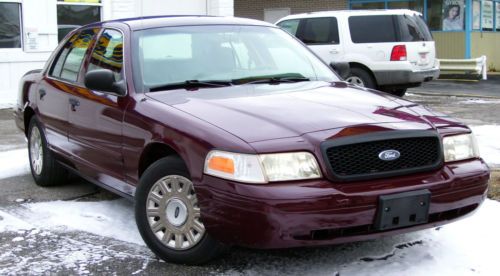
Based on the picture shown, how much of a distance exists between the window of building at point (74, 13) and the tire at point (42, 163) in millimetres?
7350

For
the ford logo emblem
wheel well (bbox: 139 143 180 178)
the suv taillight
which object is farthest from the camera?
the suv taillight

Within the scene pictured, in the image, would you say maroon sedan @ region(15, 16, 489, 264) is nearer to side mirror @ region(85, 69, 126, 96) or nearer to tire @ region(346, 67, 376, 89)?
side mirror @ region(85, 69, 126, 96)

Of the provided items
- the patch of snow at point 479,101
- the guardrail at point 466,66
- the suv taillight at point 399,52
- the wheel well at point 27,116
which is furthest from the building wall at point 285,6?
the wheel well at point 27,116

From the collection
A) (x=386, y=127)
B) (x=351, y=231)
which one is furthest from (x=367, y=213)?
(x=386, y=127)

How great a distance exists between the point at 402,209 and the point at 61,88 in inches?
129

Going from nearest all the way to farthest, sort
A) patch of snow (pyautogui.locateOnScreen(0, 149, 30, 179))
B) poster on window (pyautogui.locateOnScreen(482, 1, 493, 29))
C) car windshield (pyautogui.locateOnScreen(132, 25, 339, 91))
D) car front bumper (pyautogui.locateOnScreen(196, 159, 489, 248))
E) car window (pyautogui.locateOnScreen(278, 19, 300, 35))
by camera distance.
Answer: car front bumper (pyautogui.locateOnScreen(196, 159, 489, 248)), car windshield (pyautogui.locateOnScreen(132, 25, 339, 91)), patch of snow (pyautogui.locateOnScreen(0, 149, 30, 179)), car window (pyautogui.locateOnScreen(278, 19, 300, 35)), poster on window (pyautogui.locateOnScreen(482, 1, 493, 29))

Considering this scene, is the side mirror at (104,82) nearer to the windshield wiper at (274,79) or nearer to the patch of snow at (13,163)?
the windshield wiper at (274,79)

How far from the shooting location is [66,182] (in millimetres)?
6070

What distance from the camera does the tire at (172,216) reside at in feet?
12.1

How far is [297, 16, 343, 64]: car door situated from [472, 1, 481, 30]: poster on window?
1048 centimetres

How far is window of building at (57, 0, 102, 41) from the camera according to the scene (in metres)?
12.9

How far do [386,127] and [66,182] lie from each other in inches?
142

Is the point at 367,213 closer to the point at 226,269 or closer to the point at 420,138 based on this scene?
the point at 420,138

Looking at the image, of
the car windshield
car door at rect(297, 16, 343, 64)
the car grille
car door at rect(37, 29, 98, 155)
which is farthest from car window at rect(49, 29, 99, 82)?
car door at rect(297, 16, 343, 64)
